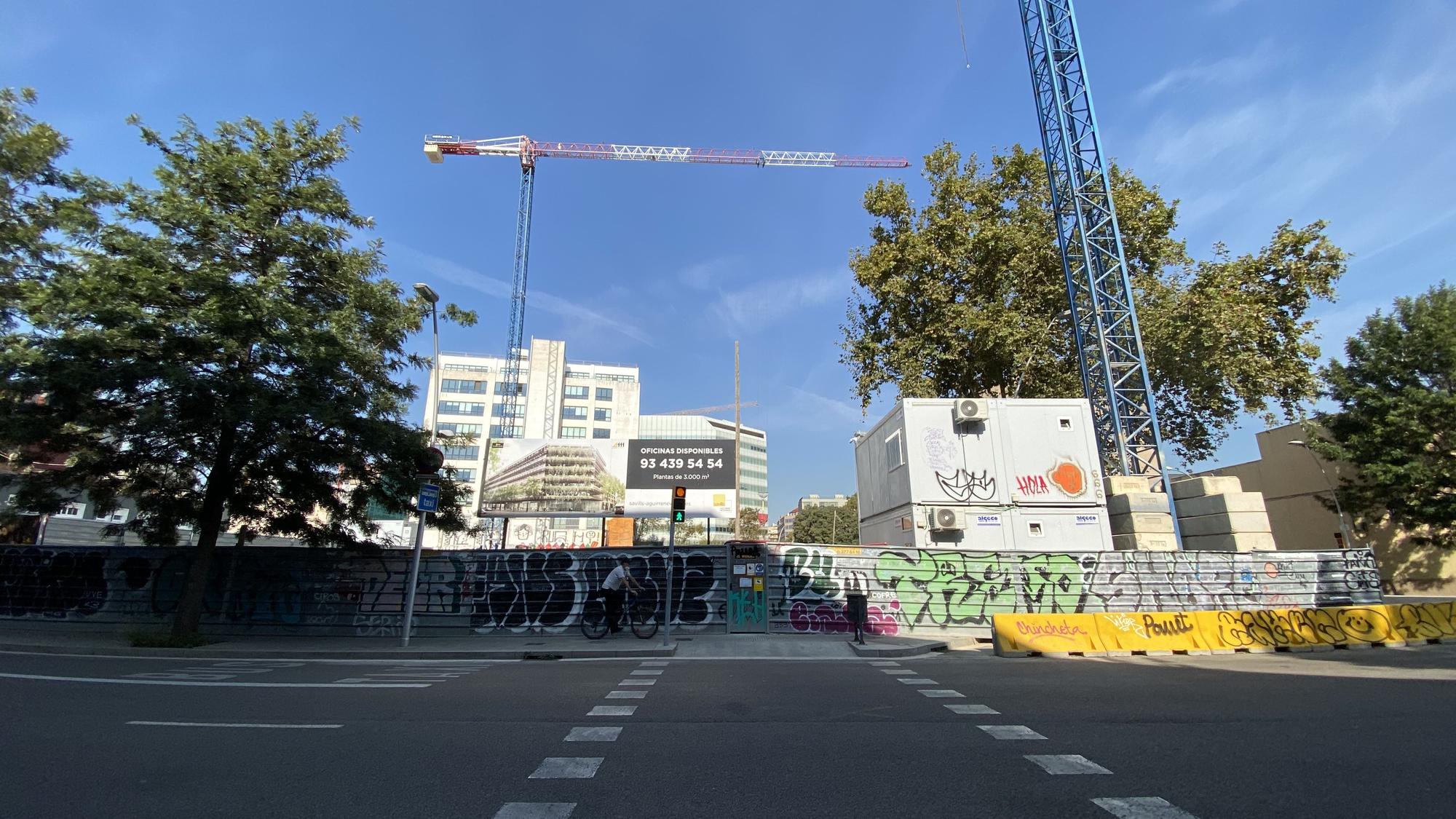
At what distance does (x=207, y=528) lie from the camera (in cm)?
1409

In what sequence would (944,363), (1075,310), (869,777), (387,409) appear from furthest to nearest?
1. (944,363)
2. (1075,310)
3. (387,409)
4. (869,777)

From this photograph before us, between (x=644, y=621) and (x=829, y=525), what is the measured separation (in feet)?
293

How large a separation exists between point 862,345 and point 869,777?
28.7 meters

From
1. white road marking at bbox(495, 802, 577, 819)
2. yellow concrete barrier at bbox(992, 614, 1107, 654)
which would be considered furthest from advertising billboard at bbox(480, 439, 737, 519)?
white road marking at bbox(495, 802, 577, 819)

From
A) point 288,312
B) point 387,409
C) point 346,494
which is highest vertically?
point 288,312

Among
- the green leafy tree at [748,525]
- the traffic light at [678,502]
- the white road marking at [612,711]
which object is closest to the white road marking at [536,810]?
the white road marking at [612,711]

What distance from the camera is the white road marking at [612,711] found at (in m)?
6.75

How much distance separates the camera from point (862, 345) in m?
32.2

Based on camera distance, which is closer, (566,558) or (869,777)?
(869,777)

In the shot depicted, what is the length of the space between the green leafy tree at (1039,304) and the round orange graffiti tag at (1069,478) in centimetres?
878

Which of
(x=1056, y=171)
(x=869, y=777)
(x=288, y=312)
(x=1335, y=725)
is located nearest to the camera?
(x=869, y=777)

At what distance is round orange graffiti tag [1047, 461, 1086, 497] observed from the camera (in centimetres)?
1981

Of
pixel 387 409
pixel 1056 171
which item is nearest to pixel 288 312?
pixel 387 409

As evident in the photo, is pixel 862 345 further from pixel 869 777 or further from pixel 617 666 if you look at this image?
pixel 869 777
